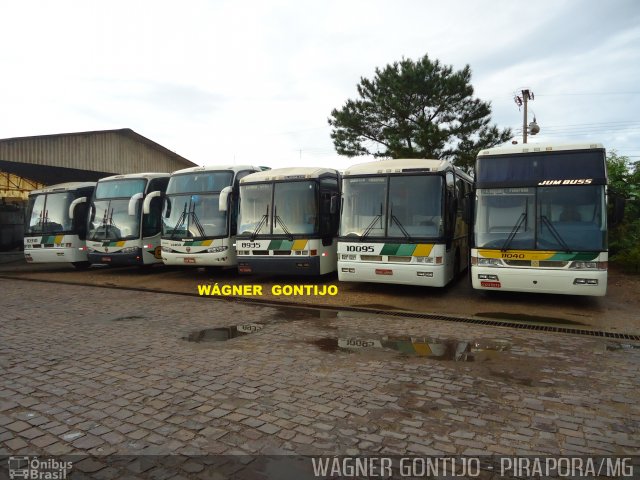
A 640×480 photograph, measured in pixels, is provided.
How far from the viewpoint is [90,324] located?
26.4 feet

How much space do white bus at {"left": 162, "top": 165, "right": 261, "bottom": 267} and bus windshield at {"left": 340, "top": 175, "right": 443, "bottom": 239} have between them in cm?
364

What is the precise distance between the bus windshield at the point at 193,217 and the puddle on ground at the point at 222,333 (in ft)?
17.5

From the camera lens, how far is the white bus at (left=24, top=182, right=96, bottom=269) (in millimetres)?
16109

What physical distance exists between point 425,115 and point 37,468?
87.6 ft

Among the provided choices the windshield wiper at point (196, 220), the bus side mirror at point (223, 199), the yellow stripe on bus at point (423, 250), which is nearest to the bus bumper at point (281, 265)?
the bus side mirror at point (223, 199)

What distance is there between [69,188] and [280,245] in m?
9.29

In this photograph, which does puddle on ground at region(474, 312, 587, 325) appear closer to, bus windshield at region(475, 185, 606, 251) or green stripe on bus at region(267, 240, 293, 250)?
bus windshield at region(475, 185, 606, 251)

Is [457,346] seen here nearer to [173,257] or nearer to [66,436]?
[66,436]

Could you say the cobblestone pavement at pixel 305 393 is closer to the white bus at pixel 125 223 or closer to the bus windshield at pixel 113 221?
the white bus at pixel 125 223

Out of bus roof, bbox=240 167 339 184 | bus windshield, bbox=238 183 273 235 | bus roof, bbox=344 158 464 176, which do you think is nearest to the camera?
bus roof, bbox=344 158 464 176

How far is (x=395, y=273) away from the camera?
10.1 meters

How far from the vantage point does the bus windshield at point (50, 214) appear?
16203 mm

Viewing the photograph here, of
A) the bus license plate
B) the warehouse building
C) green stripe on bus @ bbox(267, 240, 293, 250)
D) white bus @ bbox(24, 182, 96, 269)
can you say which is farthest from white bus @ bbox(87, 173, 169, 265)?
the bus license plate

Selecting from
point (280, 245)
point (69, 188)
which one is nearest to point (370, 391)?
point (280, 245)
